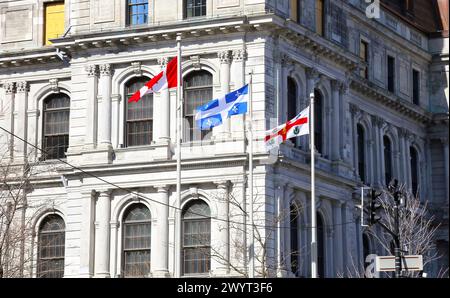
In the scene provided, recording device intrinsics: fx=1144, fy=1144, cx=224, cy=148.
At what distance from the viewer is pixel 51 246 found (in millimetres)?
51938

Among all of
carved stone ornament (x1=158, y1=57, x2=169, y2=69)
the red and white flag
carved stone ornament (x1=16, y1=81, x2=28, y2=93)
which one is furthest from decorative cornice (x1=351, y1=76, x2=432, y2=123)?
carved stone ornament (x1=16, y1=81, x2=28, y2=93)

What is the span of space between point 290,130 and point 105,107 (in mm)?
10605

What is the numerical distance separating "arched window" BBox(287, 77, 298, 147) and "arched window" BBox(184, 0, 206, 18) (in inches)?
194

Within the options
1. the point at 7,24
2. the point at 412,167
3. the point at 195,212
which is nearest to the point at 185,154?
the point at 195,212

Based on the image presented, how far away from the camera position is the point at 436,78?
235 feet

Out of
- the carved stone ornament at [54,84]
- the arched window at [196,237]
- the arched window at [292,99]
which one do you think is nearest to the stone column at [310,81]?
the arched window at [292,99]

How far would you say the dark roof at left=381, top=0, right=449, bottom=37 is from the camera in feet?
224

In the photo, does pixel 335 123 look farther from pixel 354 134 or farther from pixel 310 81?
pixel 354 134

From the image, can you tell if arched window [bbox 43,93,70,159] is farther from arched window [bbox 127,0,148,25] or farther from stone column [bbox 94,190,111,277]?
arched window [bbox 127,0,148,25]

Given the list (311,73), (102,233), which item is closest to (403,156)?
(311,73)

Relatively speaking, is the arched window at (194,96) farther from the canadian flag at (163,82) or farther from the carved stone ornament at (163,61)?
the canadian flag at (163,82)

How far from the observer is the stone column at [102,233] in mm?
49219

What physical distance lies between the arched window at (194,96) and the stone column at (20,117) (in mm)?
8625

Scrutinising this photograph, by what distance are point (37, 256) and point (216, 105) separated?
1353 cm
